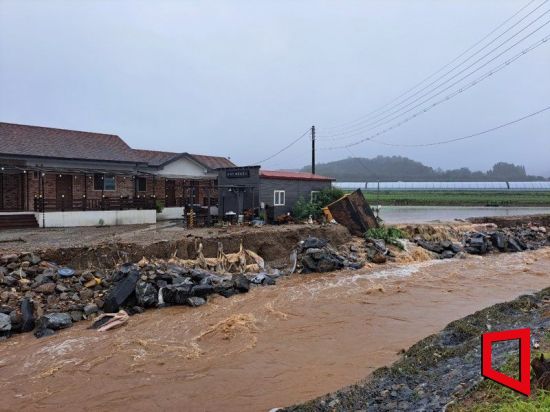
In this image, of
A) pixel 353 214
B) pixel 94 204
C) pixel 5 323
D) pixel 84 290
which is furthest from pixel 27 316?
pixel 353 214

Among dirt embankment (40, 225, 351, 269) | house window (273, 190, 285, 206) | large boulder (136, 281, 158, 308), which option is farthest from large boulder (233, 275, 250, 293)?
house window (273, 190, 285, 206)

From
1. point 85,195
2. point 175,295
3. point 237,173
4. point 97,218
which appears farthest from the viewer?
point 85,195

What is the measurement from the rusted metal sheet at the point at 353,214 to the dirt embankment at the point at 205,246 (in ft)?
3.81

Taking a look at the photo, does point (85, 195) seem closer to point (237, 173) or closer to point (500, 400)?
point (237, 173)

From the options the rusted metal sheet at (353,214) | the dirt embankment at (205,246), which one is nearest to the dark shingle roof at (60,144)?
the dirt embankment at (205,246)

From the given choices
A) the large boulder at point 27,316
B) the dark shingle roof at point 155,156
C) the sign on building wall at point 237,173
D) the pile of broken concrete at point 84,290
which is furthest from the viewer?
the dark shingle roof at point 155,156

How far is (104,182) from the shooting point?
2388 centimetres

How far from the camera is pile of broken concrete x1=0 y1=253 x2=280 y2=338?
9539 millimetres

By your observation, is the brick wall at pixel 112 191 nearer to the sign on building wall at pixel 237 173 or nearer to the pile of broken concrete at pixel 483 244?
the sign on building wall at pixel 237 173

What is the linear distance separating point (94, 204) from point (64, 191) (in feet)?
5.45

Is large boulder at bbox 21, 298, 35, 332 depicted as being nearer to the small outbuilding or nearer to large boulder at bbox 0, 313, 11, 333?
large boulder at bbox 0, 313, 11, 333

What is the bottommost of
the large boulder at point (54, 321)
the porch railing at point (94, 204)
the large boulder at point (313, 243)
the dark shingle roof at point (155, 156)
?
the large boulder at point (54, 321)

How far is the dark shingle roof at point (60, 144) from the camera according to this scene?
21.4m

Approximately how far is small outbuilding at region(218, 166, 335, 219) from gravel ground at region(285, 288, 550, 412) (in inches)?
561
